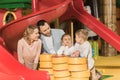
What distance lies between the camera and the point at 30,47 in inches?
91.1

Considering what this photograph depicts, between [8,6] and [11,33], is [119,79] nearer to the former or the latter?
[11,33]

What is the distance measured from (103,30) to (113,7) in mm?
1765

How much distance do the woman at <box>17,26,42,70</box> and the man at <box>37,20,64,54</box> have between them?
15 cm

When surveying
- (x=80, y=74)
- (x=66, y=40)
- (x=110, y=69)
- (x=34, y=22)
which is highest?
(x=34, y=22)

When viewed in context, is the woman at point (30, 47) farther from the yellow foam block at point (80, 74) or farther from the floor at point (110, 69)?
the floor at point (110, 69)

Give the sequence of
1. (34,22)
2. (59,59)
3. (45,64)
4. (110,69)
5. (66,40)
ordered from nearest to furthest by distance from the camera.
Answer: (59,59)
(45,64)
(66,40)
(34,22)
(110,69)

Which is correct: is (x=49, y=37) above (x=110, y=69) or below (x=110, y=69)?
above

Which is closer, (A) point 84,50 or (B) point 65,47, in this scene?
(A) point 84,50

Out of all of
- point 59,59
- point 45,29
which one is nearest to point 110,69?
point 45,29

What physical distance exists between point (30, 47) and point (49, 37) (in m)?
0.28

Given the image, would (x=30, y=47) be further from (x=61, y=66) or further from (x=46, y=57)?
(x=61, y=66)

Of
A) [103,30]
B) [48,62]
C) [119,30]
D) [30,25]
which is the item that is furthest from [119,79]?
[119,30]

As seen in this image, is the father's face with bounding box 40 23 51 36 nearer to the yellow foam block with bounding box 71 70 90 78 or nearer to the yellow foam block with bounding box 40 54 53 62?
the yellow foam block with bounding box 40 54 53 62

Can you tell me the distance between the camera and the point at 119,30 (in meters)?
4.99
